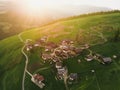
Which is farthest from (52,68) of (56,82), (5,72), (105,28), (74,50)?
(105,28)

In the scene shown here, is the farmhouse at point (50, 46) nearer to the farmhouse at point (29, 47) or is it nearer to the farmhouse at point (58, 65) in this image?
the farmhouse at point (29, 47)

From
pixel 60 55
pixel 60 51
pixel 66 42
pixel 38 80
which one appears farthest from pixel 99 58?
pixel 38 80

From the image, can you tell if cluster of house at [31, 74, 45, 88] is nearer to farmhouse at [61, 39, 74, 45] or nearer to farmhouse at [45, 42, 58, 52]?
farmhouse at [45, 42, 58, 52]

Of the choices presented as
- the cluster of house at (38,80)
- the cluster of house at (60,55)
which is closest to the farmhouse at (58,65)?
the cluster of house at (60,55)

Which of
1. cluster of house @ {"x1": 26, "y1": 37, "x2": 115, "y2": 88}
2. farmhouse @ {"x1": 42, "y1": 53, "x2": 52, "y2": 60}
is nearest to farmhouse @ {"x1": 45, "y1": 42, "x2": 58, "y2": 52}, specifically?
cluster of house @ {"x1": 26, "y1": 37, "x2": 115, "y2": 88}

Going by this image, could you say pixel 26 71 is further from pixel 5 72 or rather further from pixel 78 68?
pixel 78 68

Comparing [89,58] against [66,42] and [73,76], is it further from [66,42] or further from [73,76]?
[66,42]
